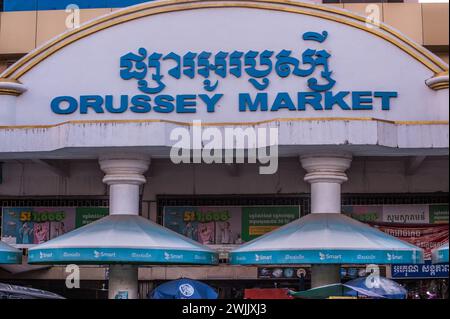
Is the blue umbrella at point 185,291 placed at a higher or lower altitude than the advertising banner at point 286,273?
lower

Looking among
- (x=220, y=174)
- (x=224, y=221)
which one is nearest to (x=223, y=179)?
(x=220, y=174)

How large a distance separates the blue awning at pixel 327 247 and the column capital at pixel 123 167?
1.88 m

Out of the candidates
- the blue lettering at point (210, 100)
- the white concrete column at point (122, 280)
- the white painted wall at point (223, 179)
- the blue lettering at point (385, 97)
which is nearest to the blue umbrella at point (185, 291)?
the white concrete column at point (122, 280)

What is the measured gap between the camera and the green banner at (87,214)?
13.3 m

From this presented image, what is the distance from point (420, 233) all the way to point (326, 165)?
3075mm

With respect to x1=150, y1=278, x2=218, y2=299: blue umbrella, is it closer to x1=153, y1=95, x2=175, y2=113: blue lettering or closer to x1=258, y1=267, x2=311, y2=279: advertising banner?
x1=153, y1=95, x2=175, y2=113: blue lettering

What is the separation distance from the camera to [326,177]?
1073 centimetres

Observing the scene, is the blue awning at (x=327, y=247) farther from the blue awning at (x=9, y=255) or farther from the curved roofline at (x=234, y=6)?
the blue awning at (x=9, y=255)

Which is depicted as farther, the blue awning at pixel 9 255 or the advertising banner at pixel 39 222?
the advertising banner at pixel 39 222

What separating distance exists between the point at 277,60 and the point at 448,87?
253cm

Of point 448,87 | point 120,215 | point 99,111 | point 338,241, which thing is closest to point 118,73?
point 99,111

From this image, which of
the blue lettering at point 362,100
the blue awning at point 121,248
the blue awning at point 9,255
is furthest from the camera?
the blue lettering at point 362,100

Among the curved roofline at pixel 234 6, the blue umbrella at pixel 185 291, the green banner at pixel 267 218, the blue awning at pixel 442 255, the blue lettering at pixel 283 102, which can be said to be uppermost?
the curved roofline at pixel 234 6

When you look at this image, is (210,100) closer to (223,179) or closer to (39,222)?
(223,179)
